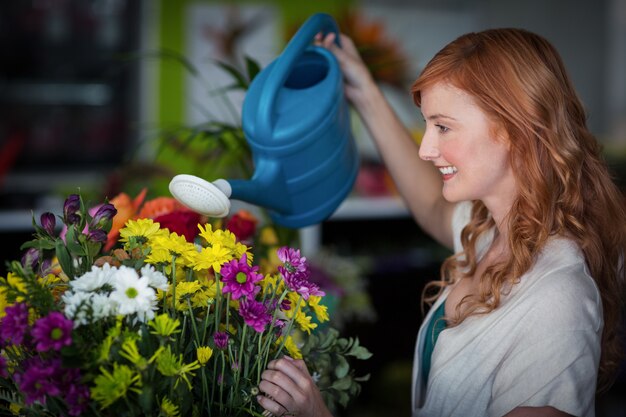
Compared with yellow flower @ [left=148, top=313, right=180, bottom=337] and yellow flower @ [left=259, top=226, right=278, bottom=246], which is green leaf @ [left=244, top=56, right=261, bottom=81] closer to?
yellow flower @ [left=259, top=226, right=278, bottom=246]

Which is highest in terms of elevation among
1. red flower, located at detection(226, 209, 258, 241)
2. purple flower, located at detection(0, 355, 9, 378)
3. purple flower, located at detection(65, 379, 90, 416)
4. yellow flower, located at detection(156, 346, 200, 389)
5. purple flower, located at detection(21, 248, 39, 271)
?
red flower, located at detection(226, 209, 258, 241)

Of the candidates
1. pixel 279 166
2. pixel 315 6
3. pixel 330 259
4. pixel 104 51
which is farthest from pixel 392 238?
pixel 279 166

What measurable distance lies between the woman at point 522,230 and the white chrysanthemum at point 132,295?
0.52 meters

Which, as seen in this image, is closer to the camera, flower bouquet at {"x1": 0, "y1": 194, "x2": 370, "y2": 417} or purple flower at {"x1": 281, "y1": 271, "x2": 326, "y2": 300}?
flower bouquet at {"x1": 0, "y1": 194, "x2": 370, "y2": 417}

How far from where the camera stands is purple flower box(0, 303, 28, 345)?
31.5 inches

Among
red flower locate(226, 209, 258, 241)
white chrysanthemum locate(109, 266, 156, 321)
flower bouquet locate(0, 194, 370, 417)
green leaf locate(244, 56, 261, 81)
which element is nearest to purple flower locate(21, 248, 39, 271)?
flower bouquet locate(0, 194, 370, 417)

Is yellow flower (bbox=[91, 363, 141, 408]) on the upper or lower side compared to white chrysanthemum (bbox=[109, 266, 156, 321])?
lower

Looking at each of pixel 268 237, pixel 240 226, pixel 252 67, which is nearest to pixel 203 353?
pixel 240 226

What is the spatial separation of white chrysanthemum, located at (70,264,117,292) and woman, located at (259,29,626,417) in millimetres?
524

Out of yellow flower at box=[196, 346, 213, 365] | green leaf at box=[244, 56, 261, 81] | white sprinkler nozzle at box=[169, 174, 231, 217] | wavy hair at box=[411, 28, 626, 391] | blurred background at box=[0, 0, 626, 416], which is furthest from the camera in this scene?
blurred background at box=[0, 0, 626, 416]

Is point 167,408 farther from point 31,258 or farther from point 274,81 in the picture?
point 274,81

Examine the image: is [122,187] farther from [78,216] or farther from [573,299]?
[573,299]

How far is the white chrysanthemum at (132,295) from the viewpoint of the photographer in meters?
0.81

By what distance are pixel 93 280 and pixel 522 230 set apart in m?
0.65
